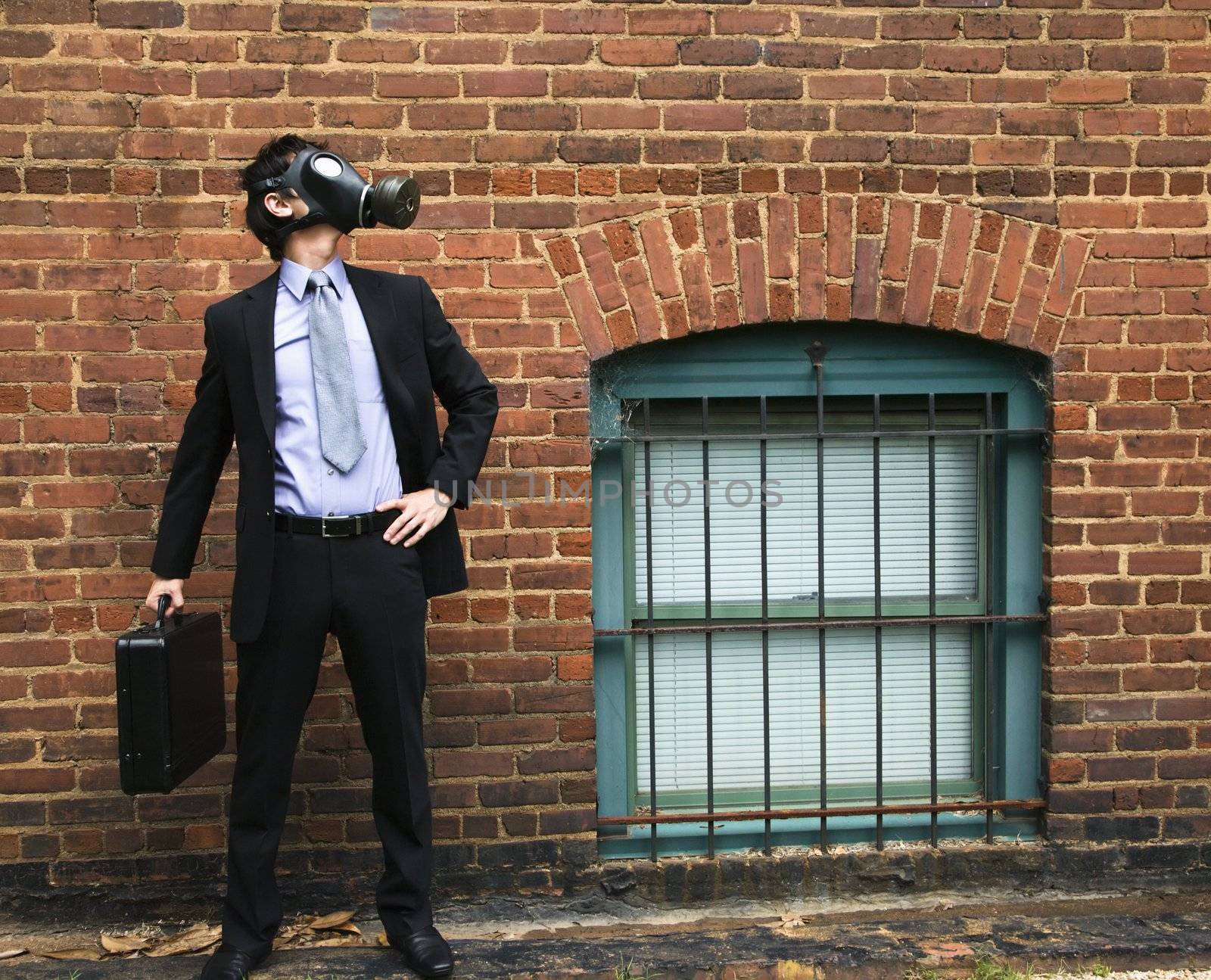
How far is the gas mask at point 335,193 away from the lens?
9.36ft

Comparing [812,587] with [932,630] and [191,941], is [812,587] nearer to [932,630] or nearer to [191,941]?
[932,630]

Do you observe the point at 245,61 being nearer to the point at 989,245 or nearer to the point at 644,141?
the point at 644,141

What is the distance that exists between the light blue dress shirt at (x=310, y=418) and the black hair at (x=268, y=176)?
104 millimetres

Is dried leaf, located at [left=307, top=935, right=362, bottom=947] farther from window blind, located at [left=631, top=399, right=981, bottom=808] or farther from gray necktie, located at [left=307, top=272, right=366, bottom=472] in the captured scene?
gray necktie, located at [left=307, top=272, right=366, bottom=472]

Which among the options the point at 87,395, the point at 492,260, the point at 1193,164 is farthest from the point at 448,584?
the point at 1193,164

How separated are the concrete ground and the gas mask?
6.72 ft

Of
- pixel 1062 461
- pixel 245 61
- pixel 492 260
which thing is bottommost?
pixel 1062 461

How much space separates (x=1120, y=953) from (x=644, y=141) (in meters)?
2.80

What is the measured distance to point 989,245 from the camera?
3576mm

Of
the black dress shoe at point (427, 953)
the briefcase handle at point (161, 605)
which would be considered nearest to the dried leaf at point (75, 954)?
the black dress shoe at point (427, 953)

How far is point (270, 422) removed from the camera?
2.88 m

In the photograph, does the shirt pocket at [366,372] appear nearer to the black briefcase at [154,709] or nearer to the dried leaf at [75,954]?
the black briefcase at [154,709]

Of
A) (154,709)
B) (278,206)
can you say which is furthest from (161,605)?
(278,206)

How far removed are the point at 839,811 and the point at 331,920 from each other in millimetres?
1657
